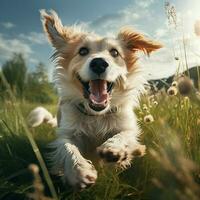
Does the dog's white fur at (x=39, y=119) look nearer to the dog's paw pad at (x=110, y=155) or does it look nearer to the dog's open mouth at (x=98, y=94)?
the dog's open mouth at (x=98, y=94)

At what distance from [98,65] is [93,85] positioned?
0.31 metres

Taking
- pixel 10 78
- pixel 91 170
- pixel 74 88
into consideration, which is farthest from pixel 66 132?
pixel 10 78

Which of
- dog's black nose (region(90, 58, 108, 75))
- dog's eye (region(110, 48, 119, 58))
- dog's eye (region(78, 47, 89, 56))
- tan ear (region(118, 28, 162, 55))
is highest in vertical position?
tan ear (region(118, 28, 162, 55))

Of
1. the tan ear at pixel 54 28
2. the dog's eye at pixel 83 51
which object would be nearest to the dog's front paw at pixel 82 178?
the dog's eye at pixel 83 51

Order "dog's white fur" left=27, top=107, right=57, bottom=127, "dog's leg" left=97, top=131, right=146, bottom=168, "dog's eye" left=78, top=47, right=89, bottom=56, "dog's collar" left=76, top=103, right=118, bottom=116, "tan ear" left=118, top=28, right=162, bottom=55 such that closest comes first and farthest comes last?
1. "dog's leg" left=97, top=131, right=146, bottom=168
2. "dog's collar" left=76, top=103, right=118, bottom=116
3. "dog's eye" left=78, top=47, right=89, bottom=56
4. "tan ear" left=118, top=28, right=162, bottom=55
5. "dog's white fur" left=27, top=107, right=57, bottom=127

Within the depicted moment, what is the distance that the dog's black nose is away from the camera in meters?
4.84

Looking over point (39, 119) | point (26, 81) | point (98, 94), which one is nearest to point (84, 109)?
point (98, 94)

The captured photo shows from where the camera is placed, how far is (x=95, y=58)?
487cm

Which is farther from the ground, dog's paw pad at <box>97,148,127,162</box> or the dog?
the dog

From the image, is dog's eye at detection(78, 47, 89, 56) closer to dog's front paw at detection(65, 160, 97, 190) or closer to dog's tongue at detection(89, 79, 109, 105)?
dog's tongue at detection(89, 79, 109, 105)

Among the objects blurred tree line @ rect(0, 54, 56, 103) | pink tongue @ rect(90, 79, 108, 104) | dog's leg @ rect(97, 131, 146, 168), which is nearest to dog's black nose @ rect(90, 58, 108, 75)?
pink tongue @ rect(90, 79, 108, 104)

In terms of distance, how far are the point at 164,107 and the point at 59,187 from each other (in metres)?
2.23

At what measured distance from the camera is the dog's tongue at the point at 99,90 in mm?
5031

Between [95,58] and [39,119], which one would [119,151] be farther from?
[39,119]
